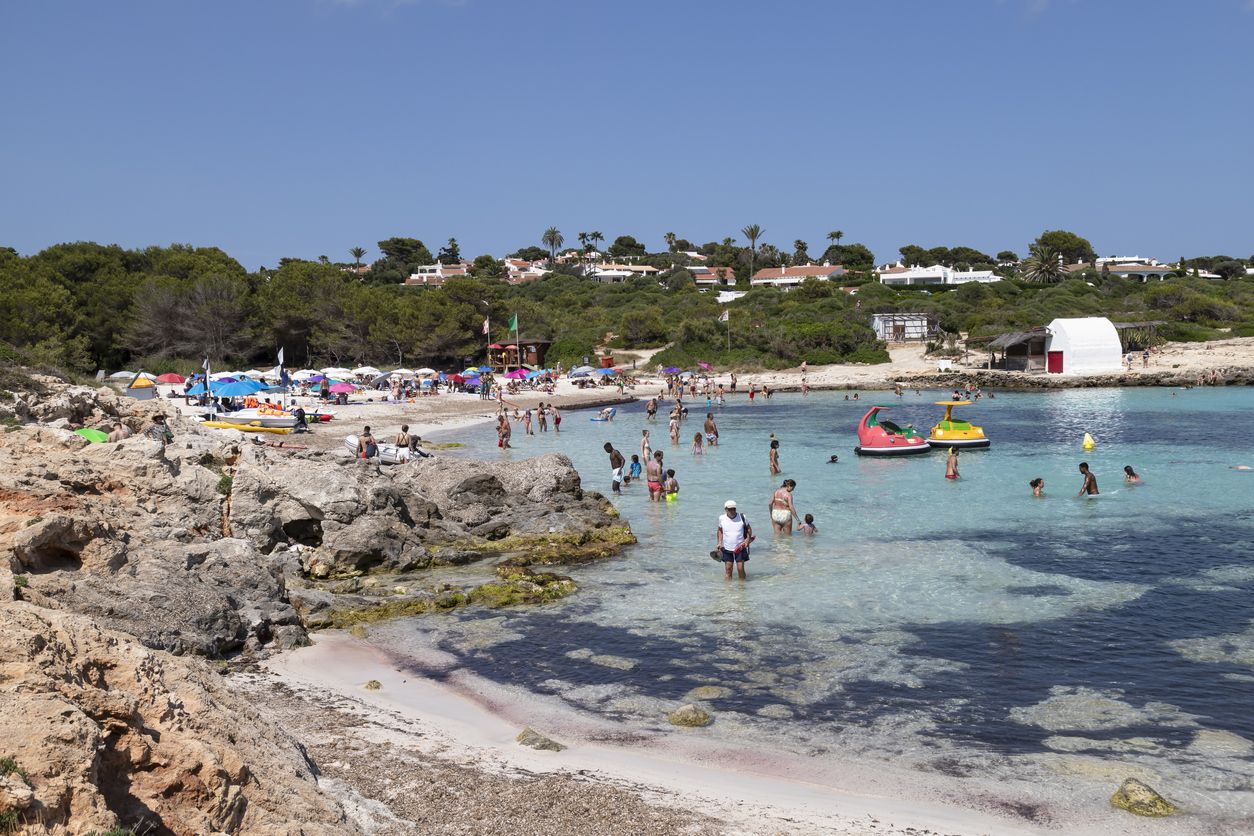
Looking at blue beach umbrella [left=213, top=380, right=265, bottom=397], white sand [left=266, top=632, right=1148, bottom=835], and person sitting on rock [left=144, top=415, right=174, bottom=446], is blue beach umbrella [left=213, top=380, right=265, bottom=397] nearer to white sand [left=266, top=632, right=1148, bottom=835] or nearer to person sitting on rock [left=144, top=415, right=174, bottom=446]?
person sitting on rock [left=144, top=415, right=174, bottom=446]

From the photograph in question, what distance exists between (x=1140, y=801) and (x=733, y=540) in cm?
795

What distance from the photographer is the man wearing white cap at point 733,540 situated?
15227 mm

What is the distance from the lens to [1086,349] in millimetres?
61375

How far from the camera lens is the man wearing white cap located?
50.0 feet

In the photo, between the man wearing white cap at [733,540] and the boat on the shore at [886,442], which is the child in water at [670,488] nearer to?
the man wearing white cap at [733,540]

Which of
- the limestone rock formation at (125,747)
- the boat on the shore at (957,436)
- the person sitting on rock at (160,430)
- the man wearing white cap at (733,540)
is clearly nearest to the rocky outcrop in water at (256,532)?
the person sitting on rock at (160,430)

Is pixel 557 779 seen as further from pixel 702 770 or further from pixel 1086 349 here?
pixel 1086 349

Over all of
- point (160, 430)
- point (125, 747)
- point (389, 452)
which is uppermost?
point (160, 430)

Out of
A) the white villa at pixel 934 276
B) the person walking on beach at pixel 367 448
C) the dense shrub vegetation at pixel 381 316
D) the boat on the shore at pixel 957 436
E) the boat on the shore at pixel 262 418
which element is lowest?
the boat on the shore at pixel 957 436

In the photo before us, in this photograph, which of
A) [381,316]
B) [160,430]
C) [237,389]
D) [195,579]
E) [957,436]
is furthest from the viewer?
[381,316]

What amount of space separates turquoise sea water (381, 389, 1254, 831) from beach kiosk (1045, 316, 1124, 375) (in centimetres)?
3869

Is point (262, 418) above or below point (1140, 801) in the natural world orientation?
above

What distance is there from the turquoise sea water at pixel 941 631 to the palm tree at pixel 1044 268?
80.8 metres

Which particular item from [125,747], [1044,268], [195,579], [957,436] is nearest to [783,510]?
[195,579]
